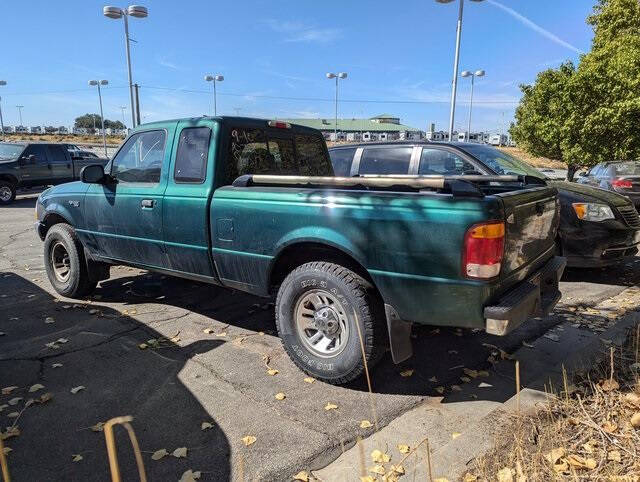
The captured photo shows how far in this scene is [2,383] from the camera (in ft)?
11.7

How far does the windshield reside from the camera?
→ 16.2 metres

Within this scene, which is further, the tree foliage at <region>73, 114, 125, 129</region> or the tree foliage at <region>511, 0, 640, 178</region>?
the tree foliage at <region>73, 114, 125, 129</region>

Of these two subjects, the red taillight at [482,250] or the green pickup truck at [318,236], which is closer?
the red taillight at [482,250]

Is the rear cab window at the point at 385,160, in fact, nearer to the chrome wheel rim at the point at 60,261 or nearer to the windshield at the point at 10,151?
the chrome wheel rim at the point at 60,261

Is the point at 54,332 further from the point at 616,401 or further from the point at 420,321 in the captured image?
the point at 616,401

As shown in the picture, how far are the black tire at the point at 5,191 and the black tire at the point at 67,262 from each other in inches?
498

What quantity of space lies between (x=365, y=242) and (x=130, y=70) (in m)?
19.6

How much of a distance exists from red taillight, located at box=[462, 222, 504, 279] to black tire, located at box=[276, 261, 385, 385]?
746 millimetres

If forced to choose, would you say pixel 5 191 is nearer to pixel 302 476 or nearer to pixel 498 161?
pixel 498 161

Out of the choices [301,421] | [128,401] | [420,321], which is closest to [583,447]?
[420,321]

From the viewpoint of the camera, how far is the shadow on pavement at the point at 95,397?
2.64 m

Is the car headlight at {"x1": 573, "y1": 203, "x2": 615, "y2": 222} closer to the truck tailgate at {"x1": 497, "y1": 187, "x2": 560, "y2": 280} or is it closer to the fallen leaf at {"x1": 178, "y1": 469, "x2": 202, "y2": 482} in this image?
the truck tailgate at {"x1": 497, "y1": 187, "x2": 560, "y2": 280}

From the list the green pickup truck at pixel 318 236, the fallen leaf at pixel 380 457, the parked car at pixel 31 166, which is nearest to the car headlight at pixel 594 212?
the green pickup truck at pixel 318 236

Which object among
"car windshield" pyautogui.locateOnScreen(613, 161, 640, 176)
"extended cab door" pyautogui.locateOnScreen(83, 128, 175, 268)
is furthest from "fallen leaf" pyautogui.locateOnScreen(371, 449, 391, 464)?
"car windshield" pyautogui.locateOnScreen(613, 161, 640, 176)
